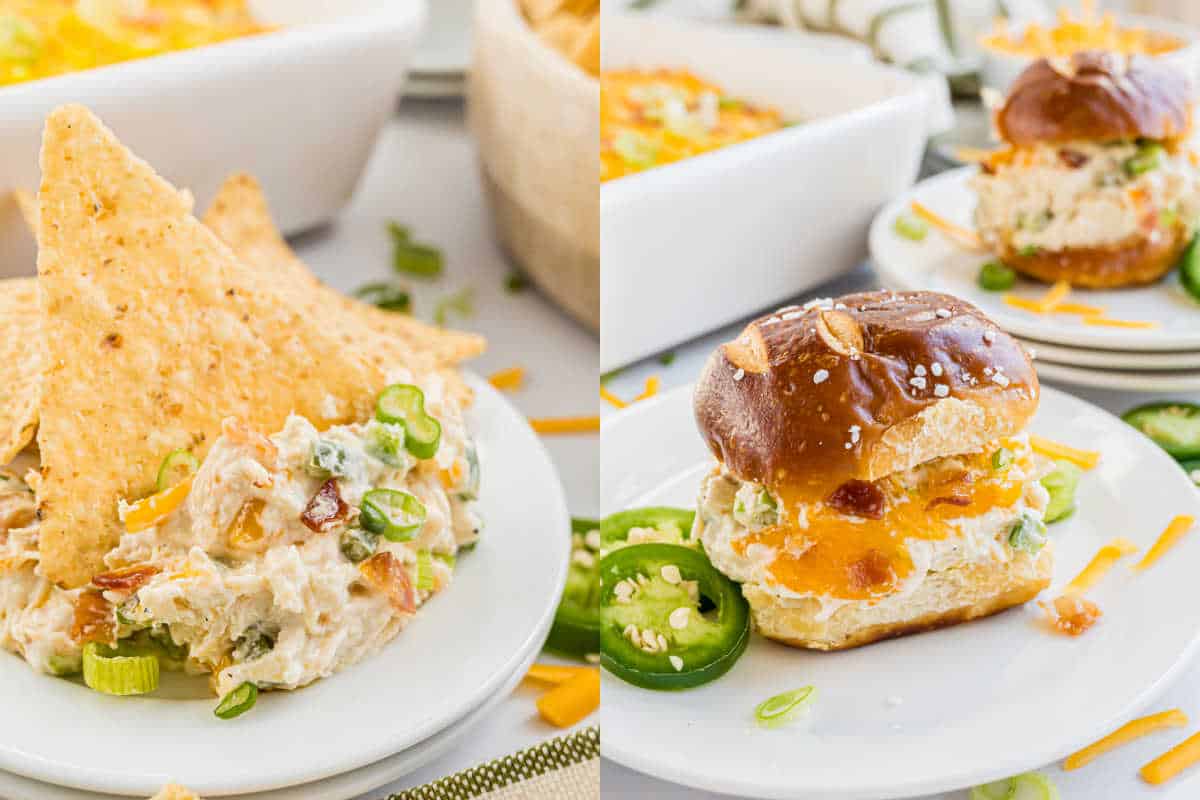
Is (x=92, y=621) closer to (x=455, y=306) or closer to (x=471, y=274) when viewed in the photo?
(x=455, y=306)

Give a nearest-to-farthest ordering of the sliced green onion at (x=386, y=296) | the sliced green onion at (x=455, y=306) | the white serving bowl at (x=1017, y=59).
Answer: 1. the sliced green onion at (x=386, y=296)
2. the sliced green onion at (x=455, y=306)
3. the white serving bowl at (x=1017, y=59)

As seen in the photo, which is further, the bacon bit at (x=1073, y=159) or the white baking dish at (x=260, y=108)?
the bacon bit at (x=1073, y=159)

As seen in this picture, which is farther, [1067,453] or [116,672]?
[1067,453]

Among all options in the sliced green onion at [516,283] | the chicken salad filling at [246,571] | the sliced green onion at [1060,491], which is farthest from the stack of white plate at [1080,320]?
the chicken salad filling at [246,571]

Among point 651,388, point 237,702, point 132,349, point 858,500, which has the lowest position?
point 651,388

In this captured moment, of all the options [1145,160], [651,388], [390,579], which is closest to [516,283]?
[651,388]

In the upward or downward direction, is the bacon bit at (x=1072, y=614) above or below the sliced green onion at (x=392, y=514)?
below

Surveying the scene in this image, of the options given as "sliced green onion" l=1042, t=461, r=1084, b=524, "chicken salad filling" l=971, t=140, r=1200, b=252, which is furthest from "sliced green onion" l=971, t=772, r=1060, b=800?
"chicken salad filling" l=971, t=140, r=1200, b=252

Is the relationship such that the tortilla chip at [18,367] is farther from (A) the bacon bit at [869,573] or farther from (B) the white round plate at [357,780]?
(A) the bacon bit at [869,573]
